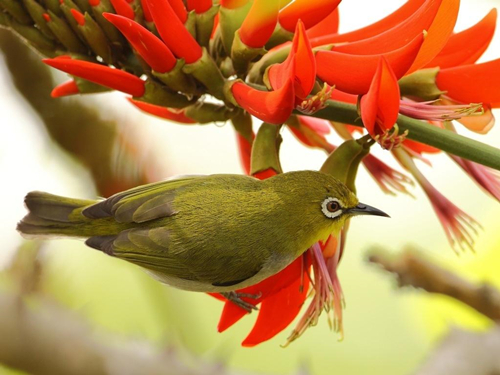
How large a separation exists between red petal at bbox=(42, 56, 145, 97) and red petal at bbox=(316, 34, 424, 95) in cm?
13

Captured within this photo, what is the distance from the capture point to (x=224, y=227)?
47 cm

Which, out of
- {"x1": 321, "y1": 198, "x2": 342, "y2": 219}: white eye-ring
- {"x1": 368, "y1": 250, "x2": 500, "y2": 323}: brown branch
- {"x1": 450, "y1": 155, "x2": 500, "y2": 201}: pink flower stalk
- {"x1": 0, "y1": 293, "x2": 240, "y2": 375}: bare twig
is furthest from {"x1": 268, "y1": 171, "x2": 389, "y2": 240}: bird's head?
{"x1": 0, "y1": 293, "x2": 240, "y2": 375}: bare twig

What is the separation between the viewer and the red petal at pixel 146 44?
1.28ft

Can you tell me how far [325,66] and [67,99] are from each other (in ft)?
2.13

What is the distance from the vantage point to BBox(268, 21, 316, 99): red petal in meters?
0.34

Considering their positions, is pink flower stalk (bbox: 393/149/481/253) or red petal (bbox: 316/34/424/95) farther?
pink flower stalk (bbox: 393/149/481/253)

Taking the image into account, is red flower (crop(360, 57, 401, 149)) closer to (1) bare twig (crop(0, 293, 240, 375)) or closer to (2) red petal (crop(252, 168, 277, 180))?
(2) red petal (crop(252, 168, 277, 180))

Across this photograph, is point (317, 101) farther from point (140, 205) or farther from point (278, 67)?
point (140, 205)

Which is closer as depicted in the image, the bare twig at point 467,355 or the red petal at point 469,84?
the red petal at point 469,84

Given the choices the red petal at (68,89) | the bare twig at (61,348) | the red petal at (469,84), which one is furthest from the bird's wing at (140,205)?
the bare twig at (61,348)

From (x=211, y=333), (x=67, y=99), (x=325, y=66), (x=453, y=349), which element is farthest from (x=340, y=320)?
(x=211, y=333)

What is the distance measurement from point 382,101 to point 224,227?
175 millimetres

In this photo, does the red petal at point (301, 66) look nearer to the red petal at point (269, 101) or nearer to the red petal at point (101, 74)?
the red petal at point (269, 101)

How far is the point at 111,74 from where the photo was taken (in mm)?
425
